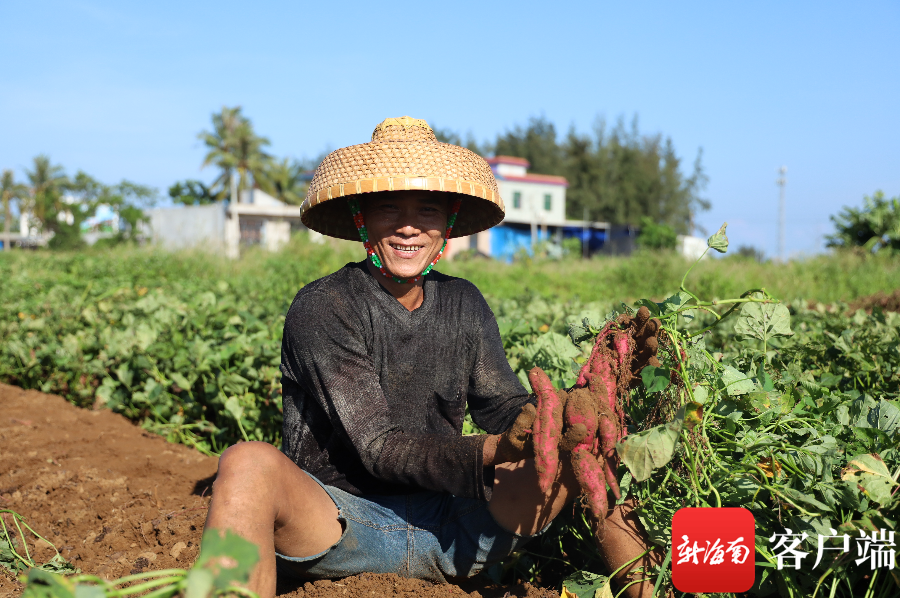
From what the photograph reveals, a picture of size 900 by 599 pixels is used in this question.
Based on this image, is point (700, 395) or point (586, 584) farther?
point (586, 584)

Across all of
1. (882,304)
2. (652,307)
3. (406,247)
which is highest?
(406,247)

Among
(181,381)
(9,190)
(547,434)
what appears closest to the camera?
(547,434)

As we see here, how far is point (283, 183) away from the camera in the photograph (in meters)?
45.1

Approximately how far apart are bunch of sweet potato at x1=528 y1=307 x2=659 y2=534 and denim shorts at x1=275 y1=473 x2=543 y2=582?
1.76 ft

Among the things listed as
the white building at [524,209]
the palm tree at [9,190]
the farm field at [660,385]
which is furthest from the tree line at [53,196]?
the farm field at [660,385]

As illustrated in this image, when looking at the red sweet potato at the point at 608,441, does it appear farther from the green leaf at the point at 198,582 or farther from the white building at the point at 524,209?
the white building at the point at 524,209

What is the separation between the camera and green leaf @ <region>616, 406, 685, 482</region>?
56.6 inches

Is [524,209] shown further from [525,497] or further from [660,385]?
[660,385]

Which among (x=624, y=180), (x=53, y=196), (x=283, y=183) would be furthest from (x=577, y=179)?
(x=53, y=196)

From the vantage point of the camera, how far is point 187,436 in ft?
13.1

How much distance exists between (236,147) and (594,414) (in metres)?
46.0

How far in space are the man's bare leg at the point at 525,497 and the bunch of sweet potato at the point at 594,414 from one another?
0.18m

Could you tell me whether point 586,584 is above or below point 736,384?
below

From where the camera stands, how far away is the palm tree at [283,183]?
44844mm
